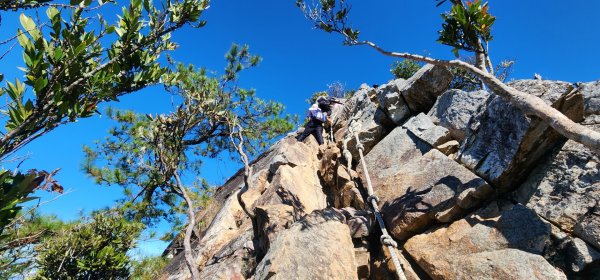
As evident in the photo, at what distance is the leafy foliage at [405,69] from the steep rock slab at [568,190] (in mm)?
13844

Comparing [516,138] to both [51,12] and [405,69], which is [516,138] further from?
[405,69]

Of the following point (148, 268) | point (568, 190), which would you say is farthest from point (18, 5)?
point (148, 268)

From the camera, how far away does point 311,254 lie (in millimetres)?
4145

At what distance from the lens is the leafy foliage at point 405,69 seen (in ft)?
58.5

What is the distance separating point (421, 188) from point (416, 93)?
319 cm

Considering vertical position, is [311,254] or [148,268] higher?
[148,268]

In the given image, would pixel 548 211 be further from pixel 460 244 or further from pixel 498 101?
pixel 498 101

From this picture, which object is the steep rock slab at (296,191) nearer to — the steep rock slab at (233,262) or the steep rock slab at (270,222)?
the steep rock slab at (270,222)

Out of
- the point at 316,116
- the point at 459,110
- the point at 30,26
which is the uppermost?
the point at 316,116

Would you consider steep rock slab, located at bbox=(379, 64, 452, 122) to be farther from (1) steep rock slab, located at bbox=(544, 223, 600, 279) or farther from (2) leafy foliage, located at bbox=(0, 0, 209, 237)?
(2) leafy foliage, located at bbox=(0, 0, 209, 237)

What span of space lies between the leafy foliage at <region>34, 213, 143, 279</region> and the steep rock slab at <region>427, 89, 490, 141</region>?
7.70 m

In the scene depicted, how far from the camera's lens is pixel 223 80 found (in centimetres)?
1038

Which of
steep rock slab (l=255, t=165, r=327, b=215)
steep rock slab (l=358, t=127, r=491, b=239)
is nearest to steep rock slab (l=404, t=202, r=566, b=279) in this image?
steep rock slab (l=358, t=127, r=491, b=239)

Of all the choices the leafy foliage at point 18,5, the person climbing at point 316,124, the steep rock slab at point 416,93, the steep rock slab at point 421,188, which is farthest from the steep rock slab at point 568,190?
the person climbing at point 316,124
